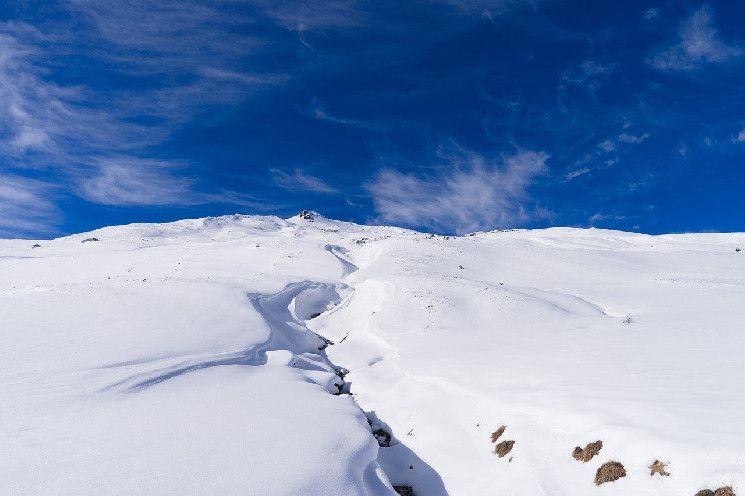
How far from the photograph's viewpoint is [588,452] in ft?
29.5

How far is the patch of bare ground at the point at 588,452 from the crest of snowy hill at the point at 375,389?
3 centimetres

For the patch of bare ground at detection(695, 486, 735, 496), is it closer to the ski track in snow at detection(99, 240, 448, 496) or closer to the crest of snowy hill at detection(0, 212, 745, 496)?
the crest of snowy hill at detection(0, 212, 745, 496)

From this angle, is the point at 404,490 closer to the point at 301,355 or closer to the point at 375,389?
the point at 375,389

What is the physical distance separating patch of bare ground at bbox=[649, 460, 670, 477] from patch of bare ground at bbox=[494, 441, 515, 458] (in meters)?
3.29

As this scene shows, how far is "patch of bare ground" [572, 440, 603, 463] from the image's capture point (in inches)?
351

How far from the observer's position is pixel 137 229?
9294 cm

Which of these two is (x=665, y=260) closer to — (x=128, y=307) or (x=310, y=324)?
(x=310, y=324)

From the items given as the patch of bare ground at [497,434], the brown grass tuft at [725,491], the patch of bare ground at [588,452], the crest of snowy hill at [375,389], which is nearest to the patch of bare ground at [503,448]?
the crest of snowy hill at [375,389]

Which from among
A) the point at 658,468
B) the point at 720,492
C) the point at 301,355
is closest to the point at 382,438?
the point at 658,468

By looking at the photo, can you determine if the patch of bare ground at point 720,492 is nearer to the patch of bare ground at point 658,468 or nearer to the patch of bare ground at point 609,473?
the patch of bare ground at point 658,468

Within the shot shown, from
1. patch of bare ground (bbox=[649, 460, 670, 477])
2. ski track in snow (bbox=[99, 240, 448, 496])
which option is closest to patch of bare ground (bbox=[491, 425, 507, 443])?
ski track in snow (bbox=[99, 240, 448, 496])

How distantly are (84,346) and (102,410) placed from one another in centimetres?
594

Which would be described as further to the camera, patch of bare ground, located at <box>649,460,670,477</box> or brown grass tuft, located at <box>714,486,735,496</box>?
patch of bare ground, located at <box>649,460,670,477</box>

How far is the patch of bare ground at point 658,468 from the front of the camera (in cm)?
757
